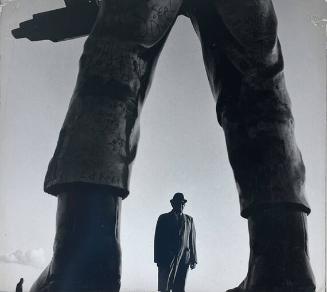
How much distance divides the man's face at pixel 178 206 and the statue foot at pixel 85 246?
1227 millimetres

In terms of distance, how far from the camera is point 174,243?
260cm

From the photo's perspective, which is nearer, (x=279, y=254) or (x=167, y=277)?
(x=279, y=254)

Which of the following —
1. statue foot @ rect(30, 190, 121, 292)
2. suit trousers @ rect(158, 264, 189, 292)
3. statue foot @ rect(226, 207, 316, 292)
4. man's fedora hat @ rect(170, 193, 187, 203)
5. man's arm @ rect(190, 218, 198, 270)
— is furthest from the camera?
man's fedora hat @ rect(170, 193, 187, 203)

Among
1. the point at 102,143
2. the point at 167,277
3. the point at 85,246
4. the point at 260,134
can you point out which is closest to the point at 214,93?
the point at 260,134

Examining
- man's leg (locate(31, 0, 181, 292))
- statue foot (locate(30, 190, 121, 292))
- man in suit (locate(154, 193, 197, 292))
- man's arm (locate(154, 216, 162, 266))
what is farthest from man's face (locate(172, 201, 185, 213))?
statue foot (locate(30, 190, 121, 292))

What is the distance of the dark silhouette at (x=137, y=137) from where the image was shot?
4.43ft

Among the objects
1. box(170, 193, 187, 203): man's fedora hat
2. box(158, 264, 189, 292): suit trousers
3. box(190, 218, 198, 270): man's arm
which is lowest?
box(158, 264, 189, 292): suit trousers

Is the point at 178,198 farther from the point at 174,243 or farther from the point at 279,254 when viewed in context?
the point at 279,254

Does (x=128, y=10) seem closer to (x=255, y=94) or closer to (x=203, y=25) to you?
(x=203, y=25)

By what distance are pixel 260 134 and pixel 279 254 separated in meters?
0.39

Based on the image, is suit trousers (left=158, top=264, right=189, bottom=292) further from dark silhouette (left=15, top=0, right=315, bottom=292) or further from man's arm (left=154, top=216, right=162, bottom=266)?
dark silhouette (left=15, top=0, right=315, bottom=292)

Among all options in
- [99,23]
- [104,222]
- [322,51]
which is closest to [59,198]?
[104,222]

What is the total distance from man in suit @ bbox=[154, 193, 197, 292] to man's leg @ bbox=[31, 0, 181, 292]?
1031 mm

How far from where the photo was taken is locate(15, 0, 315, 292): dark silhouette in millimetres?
1351
